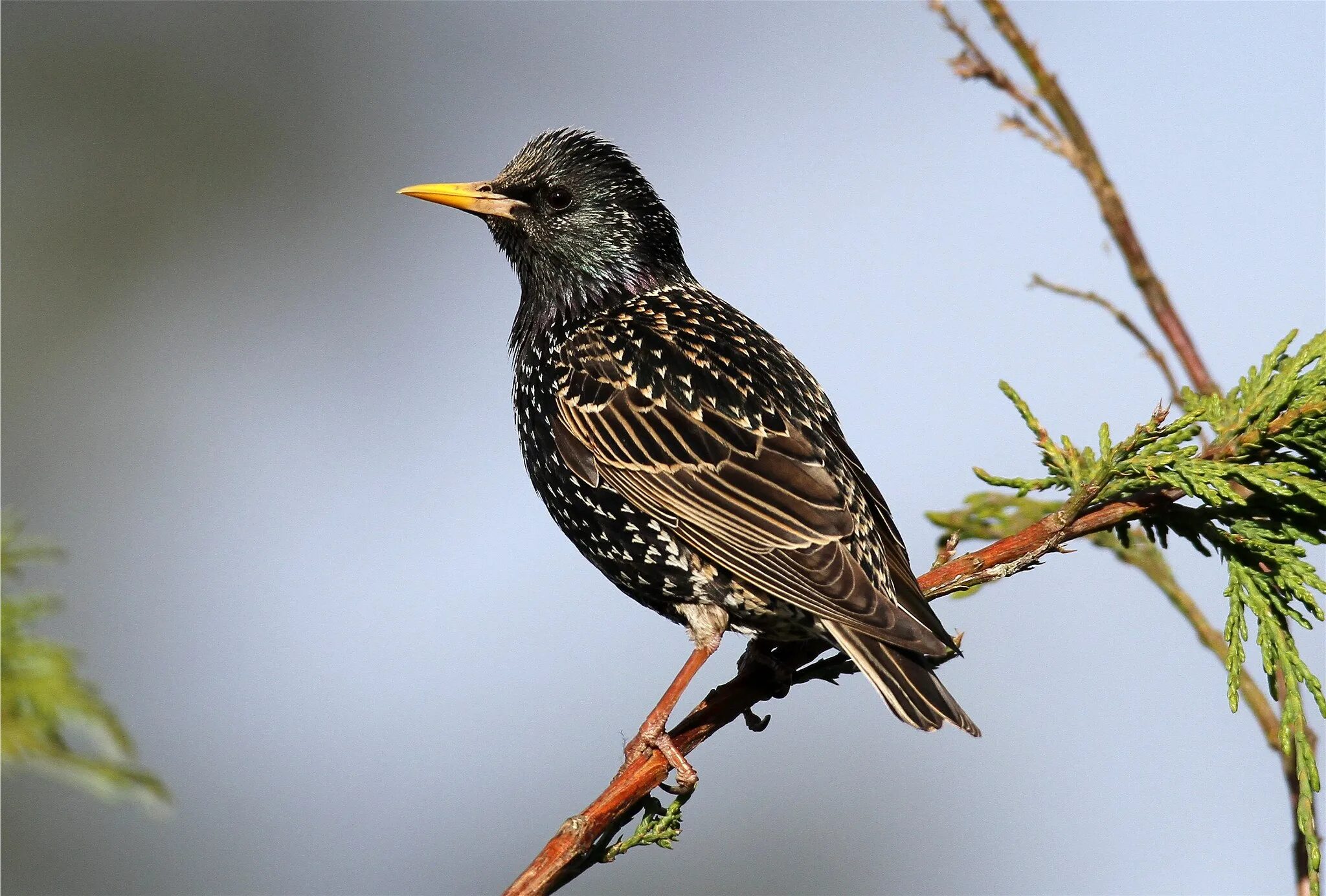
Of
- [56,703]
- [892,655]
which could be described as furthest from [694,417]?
[56,703]

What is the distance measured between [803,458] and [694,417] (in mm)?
328

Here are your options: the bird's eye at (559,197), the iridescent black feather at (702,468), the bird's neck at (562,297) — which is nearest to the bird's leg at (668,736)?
the iridescent black feather at (702,468)

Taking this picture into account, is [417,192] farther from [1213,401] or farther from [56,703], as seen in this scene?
[56,703]

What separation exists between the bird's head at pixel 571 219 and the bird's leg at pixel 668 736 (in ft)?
4.60

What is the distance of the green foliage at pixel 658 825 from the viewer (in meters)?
2.65

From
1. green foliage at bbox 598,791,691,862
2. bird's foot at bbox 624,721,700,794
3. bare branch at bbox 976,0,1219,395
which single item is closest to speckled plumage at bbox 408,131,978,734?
bird's foot at bbox 624,721,700,794

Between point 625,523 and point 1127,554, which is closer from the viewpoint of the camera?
point 1127,554

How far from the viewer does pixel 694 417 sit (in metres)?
3.55

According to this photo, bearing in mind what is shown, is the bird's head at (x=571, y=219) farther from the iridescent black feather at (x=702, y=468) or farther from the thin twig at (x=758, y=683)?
the thin twig at (x=758, y=683)

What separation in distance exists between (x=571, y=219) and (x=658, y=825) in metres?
2.31

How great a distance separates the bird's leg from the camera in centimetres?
301

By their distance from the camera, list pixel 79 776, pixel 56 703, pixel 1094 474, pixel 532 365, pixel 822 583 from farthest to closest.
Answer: pixel 532 365
pixel 822 583
pixel 1094 474
pixel 56 703
pixel 79 776

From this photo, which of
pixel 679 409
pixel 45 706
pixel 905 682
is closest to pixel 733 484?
pixel 679 409

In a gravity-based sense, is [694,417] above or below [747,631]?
above
